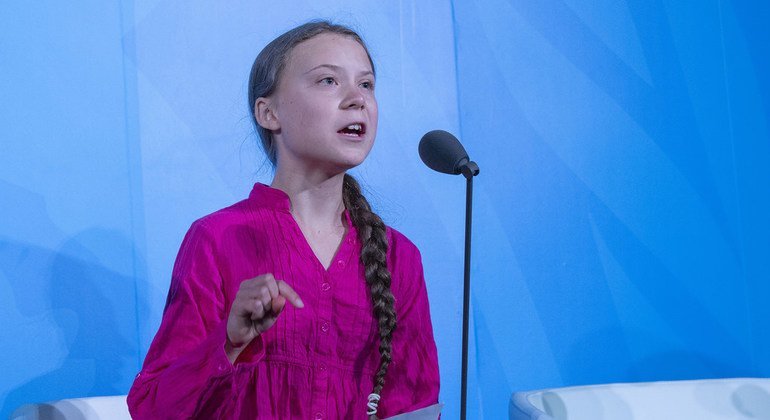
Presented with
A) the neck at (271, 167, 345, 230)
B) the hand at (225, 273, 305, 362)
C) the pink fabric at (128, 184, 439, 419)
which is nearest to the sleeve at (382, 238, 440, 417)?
the pink fabric at (128, 184, 439, 419)

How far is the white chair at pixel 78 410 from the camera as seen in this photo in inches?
49.4

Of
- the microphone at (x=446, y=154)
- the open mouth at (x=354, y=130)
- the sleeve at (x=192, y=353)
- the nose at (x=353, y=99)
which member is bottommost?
the sleeve at (x=192, y=353)

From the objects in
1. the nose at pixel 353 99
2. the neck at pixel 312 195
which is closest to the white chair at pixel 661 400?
the neck at pixel 312 195

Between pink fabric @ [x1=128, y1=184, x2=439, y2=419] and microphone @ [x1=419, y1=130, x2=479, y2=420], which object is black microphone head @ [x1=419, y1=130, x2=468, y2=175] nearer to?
microphone @ [x1=419, y1=130, x2=479, y2=420]

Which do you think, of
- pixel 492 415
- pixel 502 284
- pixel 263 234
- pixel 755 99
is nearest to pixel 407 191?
pixel 502 284

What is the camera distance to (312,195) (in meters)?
1.29

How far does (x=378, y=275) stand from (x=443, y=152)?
21 cm

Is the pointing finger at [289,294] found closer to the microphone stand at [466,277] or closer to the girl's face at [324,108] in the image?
the microphone stand at [466,277]

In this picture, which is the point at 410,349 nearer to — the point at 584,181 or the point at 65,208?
the point at 65,208

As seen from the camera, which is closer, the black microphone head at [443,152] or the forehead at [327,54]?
the black microphone head at [443,152]

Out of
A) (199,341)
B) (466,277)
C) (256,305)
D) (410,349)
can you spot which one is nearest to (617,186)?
(410,349)

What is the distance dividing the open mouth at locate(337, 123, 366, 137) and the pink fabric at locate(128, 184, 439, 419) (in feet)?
0.43

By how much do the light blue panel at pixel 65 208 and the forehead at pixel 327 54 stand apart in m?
0.44

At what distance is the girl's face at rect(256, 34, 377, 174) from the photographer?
1.24 m
